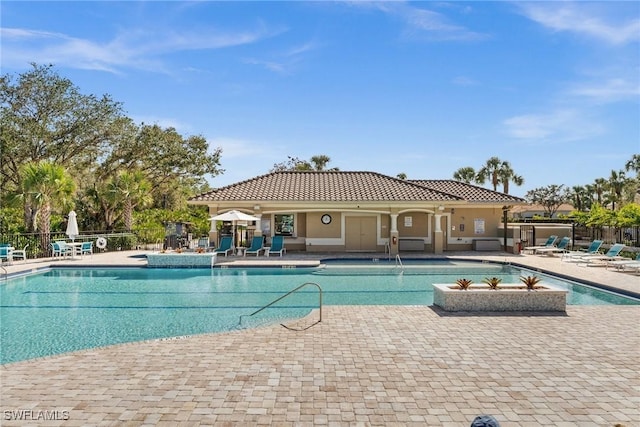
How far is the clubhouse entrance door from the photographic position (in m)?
23.1

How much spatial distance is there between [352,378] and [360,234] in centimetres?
1795

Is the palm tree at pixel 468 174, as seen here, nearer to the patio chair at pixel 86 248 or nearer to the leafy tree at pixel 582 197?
the leafy tree at pixel 582 197

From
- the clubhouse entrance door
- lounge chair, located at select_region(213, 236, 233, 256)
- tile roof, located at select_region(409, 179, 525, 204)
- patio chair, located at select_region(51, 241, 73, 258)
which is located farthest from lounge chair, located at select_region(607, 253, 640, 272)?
patio chair, located at select_region(51, 241, 73, 258)

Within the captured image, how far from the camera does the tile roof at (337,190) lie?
21.6 meters

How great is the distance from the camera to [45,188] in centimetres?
1864

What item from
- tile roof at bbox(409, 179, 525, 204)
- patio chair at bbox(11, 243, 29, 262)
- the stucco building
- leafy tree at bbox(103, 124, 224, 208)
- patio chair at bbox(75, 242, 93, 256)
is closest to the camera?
patio chair at bbox(11, 243, 29, 262)

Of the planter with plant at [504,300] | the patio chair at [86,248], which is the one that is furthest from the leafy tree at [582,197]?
the patio chair at [86,248]

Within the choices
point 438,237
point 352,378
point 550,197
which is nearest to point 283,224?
point 438,237

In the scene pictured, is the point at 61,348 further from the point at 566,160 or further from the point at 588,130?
the point at 566,160

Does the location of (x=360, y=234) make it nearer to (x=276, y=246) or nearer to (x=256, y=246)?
(x=276, y=246)

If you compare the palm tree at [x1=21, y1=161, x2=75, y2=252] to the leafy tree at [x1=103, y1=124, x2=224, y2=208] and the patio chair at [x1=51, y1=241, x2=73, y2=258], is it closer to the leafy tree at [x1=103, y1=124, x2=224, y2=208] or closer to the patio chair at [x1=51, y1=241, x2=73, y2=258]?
the patio chair at [x1=51, y1=241, x2=73, y2=258]

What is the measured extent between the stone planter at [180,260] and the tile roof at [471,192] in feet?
45.5

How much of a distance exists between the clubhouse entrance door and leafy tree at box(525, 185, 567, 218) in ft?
223

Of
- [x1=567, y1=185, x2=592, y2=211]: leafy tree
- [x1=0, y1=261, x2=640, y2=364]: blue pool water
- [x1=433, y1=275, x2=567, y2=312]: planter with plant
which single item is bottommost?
[x1=0, y1=261, x2=640, y2=364]: blue pool water
